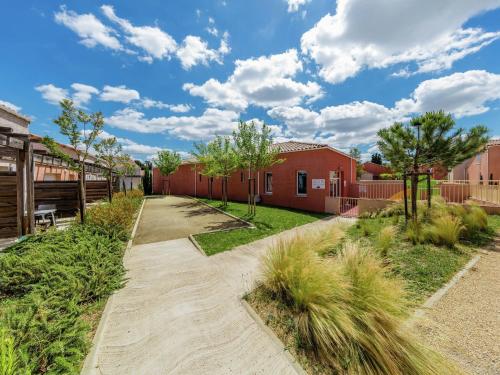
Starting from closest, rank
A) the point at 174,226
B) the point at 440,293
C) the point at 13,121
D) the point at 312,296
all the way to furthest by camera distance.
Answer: the point at 312,296
the point at 440,293
the point at 174,226
the point at 13,121

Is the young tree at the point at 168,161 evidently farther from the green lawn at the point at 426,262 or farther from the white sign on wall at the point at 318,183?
the green lawn at the point at 426,262

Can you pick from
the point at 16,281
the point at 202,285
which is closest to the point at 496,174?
the point at 202,285

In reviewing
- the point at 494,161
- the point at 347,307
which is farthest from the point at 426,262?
the point at 494,161

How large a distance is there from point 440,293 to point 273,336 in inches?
133

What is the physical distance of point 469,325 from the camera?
313 centimetres

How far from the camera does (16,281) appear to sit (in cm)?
386

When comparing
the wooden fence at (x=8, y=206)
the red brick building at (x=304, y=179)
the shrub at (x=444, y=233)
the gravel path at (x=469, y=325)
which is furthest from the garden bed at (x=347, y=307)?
the red brick building at (x=304, y=179)

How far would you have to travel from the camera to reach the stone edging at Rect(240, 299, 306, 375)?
99.0 inches

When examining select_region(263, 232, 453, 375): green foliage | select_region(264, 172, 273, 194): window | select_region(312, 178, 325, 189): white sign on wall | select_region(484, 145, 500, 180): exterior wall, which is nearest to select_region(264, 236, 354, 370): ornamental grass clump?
select_region(263, 232, 453, 375): green foliage

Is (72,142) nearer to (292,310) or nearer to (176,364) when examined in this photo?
(176,364)

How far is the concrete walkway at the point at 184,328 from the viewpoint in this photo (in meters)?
2.54

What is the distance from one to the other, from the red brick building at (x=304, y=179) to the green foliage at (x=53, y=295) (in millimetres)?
11922

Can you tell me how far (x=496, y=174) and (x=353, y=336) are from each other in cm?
2192

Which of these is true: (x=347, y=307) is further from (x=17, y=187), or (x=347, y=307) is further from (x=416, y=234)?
(x=17, y=187)
